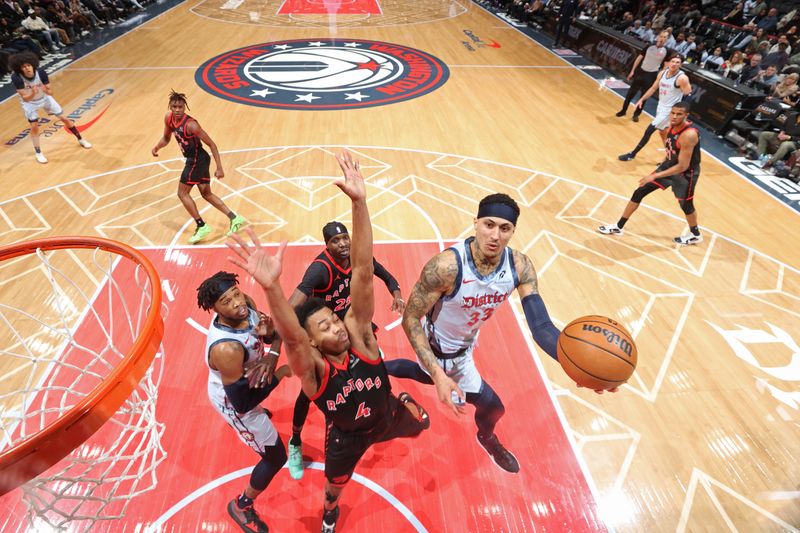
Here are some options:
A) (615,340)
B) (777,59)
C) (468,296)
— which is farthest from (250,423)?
(777,59)

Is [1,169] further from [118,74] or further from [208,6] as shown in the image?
[208,6]

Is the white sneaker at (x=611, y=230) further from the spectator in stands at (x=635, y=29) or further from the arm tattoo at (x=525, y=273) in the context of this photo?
the spectator in stands at (x=635, y=29)

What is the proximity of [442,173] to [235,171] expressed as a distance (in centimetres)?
355

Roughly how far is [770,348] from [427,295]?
13.9 ft

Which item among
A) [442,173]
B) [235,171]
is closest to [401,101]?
[442,173]

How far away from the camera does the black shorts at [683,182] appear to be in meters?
5.38

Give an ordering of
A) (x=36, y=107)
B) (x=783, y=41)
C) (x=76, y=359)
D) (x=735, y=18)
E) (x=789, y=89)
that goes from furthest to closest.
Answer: (x=735, y=18) → (x=783, y=41) → (x=789, y=89) → (x=36, y=107) → (x=76, y=359)

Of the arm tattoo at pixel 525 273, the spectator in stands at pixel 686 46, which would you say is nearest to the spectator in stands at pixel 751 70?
the spectator in stands at pixel 686 46

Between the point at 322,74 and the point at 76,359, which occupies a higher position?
the point at 322,74

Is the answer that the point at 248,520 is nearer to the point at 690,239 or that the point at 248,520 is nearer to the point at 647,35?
the point at 690,239

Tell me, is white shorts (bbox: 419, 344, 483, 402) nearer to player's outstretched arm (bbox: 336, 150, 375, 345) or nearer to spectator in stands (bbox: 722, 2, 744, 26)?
player's outstretched arm (bbox: 336, 150, 375, 345)

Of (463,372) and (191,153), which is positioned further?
(191,153)

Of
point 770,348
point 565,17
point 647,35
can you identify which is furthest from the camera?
point 565,17

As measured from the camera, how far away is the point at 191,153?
5320mm
